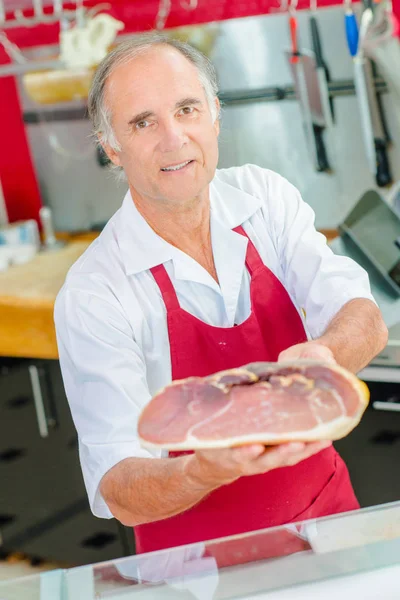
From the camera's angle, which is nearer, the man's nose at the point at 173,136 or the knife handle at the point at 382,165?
the man's nose at the point at 173,136

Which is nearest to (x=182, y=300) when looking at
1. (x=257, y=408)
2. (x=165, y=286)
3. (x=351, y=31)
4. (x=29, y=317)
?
(x=165, y=286)

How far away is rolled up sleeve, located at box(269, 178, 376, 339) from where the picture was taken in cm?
140

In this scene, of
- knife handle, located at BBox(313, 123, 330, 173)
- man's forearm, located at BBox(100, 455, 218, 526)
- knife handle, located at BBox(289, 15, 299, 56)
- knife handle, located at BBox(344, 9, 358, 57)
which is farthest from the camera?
knife handle, located at BBox(313, 123, 330, 173)

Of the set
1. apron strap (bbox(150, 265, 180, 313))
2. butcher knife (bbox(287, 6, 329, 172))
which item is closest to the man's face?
apron strap (bbox(150, 265, 180, 313))

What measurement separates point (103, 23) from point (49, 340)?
1048mm

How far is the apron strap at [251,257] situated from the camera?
1.45 meters

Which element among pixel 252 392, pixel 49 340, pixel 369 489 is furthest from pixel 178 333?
pixel 49 340

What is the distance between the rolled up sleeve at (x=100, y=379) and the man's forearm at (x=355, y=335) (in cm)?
29

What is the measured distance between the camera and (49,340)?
2.62 m

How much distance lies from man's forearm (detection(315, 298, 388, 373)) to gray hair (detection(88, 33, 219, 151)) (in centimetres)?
38

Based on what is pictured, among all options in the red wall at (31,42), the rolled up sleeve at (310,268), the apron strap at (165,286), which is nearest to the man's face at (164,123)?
the apron strap at (165,286)

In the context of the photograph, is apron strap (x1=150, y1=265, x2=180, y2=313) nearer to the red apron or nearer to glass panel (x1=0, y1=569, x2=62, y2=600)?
the red apron

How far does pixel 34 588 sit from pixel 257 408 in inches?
13.6

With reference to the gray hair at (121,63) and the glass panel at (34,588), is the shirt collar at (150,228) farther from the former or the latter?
the glass panel at (34,588)
